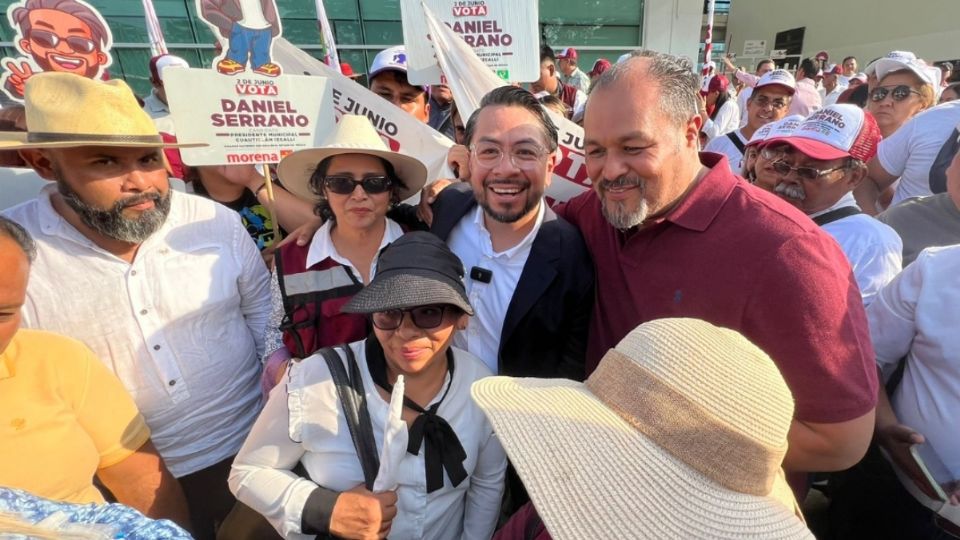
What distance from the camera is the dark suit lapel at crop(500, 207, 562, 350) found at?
2.02 m

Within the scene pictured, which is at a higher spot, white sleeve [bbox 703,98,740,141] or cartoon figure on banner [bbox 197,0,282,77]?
cartoon figure on banner [bbox 197,0,282,77]

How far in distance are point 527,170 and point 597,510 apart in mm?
1555

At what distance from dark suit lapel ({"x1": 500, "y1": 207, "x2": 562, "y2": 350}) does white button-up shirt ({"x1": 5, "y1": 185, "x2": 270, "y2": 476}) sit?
49.3 inches

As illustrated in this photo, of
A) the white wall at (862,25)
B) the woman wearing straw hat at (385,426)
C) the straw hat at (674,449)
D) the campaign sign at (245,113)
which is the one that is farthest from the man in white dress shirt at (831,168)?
the white wall at (862,25)

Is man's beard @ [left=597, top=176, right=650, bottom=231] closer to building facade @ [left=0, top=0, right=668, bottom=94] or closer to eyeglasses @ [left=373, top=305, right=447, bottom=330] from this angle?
eyeglasses @ [left=373, top=305, right=447, bottom=330]

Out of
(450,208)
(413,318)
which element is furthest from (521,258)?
(413,318)

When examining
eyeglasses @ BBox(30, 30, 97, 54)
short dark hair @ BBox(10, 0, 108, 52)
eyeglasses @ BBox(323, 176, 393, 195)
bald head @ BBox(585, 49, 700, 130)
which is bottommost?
eyeglasses @ BBox(323, 176, 393, 195)

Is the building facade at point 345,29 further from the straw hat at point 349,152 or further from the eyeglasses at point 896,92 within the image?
the eyeglasses at point 896,92

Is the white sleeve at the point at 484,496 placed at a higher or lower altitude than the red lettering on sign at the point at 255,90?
lower

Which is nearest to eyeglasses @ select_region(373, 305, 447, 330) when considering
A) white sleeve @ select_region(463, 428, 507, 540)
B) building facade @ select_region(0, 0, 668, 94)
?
white sleeve @ select_region(463, 428, 507, 540)

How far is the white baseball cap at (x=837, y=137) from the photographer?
7.44 feet

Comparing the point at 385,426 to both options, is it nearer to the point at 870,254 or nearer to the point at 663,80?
the point at 663,80

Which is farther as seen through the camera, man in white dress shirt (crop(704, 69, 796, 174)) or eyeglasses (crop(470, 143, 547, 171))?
man in white dress shirt (crop(704, 69, 796, 174))

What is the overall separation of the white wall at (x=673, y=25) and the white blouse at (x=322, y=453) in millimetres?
15944
